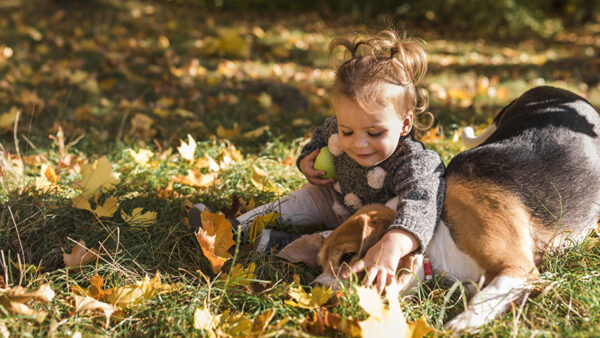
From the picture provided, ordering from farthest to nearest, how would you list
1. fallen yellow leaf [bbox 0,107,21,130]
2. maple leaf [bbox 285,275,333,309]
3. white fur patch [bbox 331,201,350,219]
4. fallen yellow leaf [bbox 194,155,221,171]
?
fallen yellow leaf [bbox 0,107,21,130] < fallen yellow leaf [bbox 194,155,221,171] < white fur patch [bbox 331,201,350,219] < maple leaf [bbox 285,275,333,309]

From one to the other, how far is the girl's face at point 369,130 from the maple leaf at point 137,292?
3.26 ft

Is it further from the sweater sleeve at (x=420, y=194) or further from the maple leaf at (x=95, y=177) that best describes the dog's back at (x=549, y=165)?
the maple leaf at (x=95, y=177)

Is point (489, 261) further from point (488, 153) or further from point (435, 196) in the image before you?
point (488, 153)

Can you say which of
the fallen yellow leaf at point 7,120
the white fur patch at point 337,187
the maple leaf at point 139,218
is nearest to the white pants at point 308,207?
the white fur patch at point 337,187

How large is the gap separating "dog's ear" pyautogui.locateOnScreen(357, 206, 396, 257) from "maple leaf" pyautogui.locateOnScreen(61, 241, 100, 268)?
3.79ft

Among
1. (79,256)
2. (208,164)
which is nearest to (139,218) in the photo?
(79,256)

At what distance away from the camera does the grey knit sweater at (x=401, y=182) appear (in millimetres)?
2139

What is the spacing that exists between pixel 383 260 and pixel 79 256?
1.34 meters

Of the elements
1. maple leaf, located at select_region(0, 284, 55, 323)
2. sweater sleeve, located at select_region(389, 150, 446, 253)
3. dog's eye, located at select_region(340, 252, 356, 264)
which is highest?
sweater sleeve, located at select_region(389, 150, 446, 253)

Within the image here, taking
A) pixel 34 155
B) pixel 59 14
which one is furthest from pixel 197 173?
pixel 59 14

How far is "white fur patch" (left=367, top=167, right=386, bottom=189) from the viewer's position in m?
2.50

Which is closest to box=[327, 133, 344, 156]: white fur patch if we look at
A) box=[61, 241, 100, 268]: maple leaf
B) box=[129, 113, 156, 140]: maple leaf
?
box=[61, 241, 100, 268]: maple leaf

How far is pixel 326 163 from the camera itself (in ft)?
9.27

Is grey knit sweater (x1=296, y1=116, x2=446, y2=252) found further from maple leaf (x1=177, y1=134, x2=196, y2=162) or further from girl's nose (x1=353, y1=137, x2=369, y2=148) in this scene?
maple leaf (x1=177, y1=134, x2=196, y2=162)
